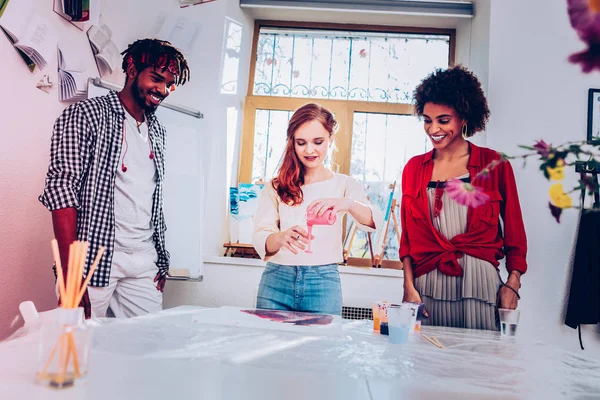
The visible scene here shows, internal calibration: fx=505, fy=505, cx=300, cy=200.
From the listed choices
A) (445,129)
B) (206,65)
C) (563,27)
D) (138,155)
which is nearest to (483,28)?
(563,27)

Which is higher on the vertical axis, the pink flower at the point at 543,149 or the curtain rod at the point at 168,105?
the curtain rod at the point at 168,105

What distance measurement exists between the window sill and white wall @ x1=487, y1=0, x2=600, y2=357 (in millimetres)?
681

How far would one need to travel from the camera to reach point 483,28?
289 centimetres

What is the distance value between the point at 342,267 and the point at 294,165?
33.3 inches

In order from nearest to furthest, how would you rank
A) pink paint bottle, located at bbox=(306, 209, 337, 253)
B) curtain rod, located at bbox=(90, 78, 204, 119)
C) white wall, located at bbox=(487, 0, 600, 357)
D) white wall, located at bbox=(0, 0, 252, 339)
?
white wall, located at bbox=(0, 0, 252, 339) → pink paint bottle, located at bbox=(306, 209, 337, 253) → curtain rod, located at bbox=(90, 78, 204, 119) → white wall, located at bbox=(487, 0, 600, 357)

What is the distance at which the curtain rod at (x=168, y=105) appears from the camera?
2297 millimetres

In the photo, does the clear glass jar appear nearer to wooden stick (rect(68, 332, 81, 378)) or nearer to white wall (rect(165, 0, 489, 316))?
wooden stick (rect(68, 332, 81, 378))

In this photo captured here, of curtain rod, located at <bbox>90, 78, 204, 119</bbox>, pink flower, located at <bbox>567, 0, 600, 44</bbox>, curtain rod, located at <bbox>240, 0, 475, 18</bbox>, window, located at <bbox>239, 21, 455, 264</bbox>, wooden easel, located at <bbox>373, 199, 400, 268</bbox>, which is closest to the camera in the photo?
pink flower, located at <bbox>567, 0, 600, 44</bbox>

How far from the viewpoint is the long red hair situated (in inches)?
82.4

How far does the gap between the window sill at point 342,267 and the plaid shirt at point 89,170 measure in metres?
1.12

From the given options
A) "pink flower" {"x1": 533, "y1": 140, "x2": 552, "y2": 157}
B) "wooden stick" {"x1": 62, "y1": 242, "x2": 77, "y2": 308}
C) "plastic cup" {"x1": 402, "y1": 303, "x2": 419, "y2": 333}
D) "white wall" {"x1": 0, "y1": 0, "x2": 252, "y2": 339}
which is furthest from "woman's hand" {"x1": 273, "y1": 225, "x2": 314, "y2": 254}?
"pink flower" {"x1": 533, "y1": 140, "x2": 552, "y2": 157}

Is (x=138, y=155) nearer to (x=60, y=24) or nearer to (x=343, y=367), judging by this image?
(x=60, y=24)

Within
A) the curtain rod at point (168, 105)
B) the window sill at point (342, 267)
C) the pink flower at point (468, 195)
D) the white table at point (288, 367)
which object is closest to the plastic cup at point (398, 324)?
the white table at point (288, 367)

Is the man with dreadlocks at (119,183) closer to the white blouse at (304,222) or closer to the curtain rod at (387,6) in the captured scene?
the white blouse at (304,222)
